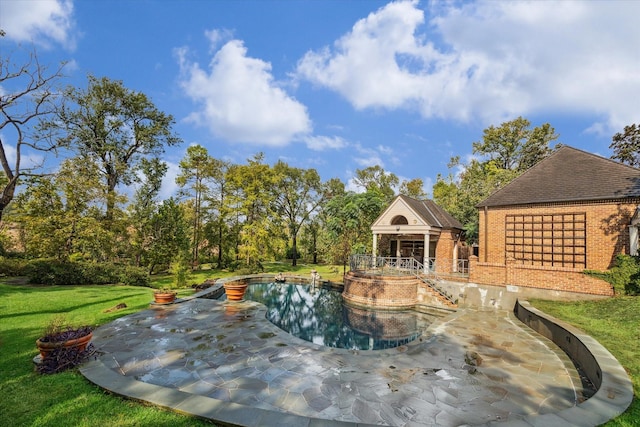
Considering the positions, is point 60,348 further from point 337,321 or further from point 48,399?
point 337,321

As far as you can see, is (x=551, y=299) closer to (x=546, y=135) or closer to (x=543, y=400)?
(x=543, y=400)

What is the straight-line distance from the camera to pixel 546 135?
3291 centimetres

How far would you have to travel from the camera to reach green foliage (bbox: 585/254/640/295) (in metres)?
10.9

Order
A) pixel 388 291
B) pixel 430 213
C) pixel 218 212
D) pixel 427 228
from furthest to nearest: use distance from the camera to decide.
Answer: pixel 218 212, pixel 430 213, pixel 427 228, pixel 388 291

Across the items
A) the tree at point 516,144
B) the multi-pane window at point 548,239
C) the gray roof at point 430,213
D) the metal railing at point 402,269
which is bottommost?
the metal railing at point 402,269

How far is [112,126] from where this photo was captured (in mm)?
24312

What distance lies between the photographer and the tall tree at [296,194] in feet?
119

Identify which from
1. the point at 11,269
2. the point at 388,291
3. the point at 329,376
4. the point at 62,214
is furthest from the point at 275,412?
the point at 11,269

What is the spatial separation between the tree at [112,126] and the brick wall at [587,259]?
23763mm

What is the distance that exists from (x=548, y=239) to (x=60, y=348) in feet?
60.6

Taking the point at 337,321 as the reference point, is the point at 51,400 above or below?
above

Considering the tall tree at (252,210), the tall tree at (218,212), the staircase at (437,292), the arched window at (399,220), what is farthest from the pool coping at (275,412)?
the tall tree at (218,212)

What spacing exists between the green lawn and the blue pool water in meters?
5.20

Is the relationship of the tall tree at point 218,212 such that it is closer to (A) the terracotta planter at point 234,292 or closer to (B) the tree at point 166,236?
(B) the tree at point 166,236
